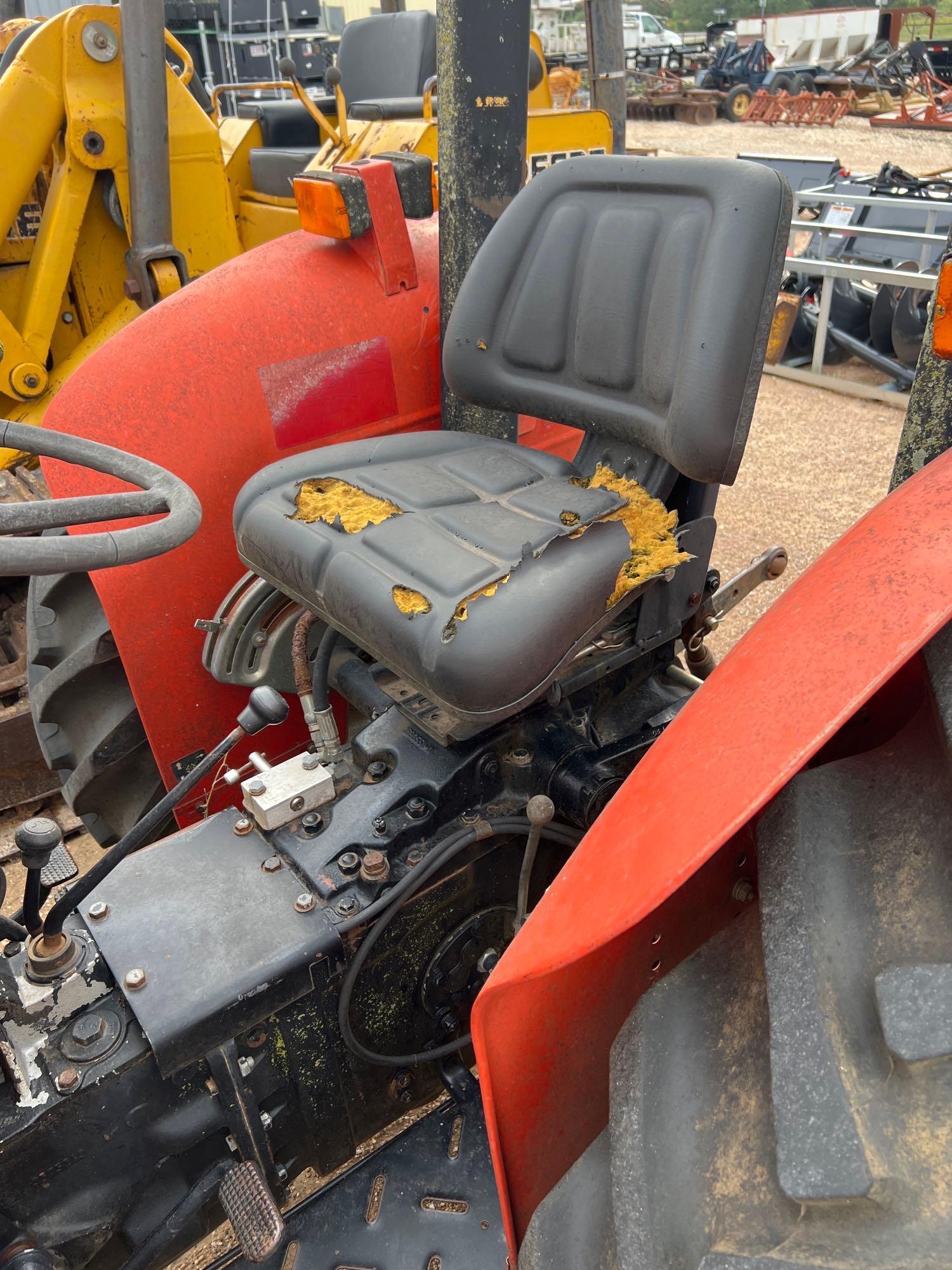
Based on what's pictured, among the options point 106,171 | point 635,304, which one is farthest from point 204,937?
point 106,171

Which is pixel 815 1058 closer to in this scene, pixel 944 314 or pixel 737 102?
pixel 944 314

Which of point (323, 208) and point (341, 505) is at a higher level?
point (323, 208)

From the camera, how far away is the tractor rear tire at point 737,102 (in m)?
15.3

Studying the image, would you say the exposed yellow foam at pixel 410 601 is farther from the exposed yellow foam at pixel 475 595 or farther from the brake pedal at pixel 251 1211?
the brake pedal at pixel 251 1211

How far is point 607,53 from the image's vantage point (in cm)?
355

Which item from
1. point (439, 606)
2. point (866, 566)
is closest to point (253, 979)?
point (439, 606)

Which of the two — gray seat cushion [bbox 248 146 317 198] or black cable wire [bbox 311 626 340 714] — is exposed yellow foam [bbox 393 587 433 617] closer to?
black cable wire [bbox 311 626 340 714]

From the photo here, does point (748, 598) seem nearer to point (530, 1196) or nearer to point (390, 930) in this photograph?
point (390, 930)

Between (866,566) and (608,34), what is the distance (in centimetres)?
355

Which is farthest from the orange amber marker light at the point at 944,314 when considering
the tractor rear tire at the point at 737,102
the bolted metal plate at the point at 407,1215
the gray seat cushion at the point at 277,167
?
the tractor rear tire at the point at 737,102

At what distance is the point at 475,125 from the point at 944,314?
976 millimetres

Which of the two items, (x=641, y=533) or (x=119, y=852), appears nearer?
(x=119, y=852)

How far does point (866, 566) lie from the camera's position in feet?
2.33

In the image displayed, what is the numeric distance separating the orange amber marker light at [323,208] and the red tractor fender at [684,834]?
43.6 inches
